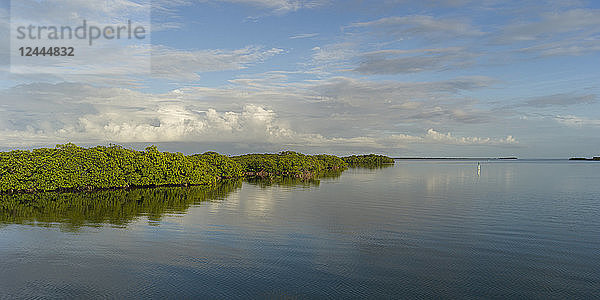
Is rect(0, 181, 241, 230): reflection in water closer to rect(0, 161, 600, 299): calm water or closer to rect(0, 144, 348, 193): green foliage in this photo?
→ rect(0, 161, 600, 299): calm water

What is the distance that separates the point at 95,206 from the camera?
55562mm

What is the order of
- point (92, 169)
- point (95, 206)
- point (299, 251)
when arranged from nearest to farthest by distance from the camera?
point (299, 251), point (95, 206), point (92, 169)

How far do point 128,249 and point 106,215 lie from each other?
64.9ft

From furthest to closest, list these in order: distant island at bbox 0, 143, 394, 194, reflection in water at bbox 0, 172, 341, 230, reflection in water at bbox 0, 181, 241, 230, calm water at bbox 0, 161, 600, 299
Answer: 1. distant island at bbox 0, 143, 394, 194
2. reflection in water at bbox 0, 181, 241, 230
3. reflection in water at bbox 0, 172, 341, 230
4. calm water at bbox 0, 161, 600, 299

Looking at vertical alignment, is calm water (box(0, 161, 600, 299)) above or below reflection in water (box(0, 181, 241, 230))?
below

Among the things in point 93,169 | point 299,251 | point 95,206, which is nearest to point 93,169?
point 93,169

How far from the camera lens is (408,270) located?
26469 millimetres

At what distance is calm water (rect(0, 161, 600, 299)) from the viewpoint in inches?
915

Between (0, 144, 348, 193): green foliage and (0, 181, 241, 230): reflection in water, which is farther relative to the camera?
(0, 144, 348, 193): green foliage

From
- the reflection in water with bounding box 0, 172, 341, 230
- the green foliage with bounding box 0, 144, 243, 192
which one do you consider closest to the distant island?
the green foliage with bounding box 0, 144, 243, 192

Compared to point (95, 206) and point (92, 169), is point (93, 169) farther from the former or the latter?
point (95, 206)

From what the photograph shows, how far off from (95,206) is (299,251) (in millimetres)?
37579

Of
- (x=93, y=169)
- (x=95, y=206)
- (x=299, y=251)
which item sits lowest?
(x=299, y=251)

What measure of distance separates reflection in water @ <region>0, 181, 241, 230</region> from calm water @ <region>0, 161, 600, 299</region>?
0.93 ft
